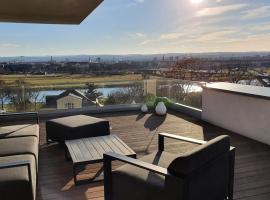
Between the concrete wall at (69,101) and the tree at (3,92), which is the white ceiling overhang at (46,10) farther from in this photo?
the concrete wall at (69,101)

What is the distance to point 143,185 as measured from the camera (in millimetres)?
2170

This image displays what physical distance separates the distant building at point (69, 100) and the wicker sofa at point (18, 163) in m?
2.93

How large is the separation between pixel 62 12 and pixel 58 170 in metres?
2.81

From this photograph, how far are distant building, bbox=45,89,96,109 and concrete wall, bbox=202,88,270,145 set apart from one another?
309cm

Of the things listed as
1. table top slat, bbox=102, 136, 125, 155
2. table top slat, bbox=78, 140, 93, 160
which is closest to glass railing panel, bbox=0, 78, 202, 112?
table top slat, bbox=102, 136, 125, 155

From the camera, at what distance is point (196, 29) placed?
13.9m

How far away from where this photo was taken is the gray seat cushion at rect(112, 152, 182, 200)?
193cm

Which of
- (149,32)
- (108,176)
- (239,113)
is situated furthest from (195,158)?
(149,32)

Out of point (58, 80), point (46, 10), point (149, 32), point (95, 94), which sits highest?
point (149, 32)

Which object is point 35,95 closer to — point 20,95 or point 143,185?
point 20,95

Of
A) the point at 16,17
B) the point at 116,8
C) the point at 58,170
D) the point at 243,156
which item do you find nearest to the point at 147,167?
the point at 58,170

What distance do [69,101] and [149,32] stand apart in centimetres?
1011

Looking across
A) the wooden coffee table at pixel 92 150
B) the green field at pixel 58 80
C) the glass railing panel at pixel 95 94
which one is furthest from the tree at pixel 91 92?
the wooden coffee table at pixel 92 150

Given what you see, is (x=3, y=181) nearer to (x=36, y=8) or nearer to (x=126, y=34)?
(x=36, y=8)
